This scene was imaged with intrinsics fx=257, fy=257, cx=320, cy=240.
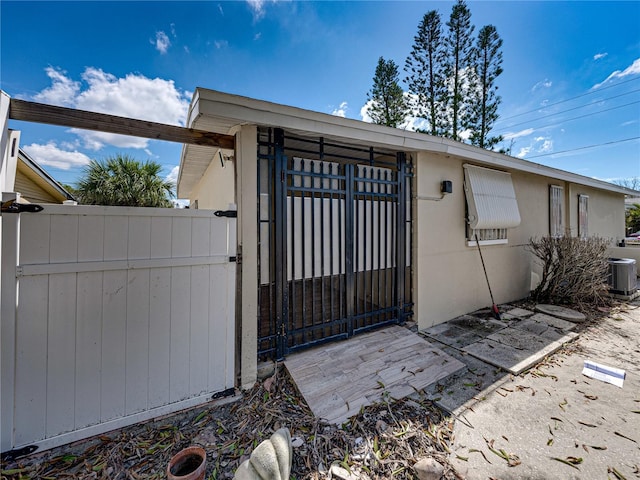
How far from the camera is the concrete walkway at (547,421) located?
1786 millimetres

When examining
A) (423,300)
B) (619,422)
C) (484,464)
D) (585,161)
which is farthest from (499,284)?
(585,161)

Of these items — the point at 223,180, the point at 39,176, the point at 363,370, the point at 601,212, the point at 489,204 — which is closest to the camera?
the point at 363,370

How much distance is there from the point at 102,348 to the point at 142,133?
184 cm

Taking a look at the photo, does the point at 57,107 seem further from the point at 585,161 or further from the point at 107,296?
the point at 585,161

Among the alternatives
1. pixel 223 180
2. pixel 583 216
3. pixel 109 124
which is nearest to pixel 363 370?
pixel 223 180

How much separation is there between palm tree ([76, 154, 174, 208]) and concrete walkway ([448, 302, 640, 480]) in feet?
38.3

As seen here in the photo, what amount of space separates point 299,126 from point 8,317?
107 inches

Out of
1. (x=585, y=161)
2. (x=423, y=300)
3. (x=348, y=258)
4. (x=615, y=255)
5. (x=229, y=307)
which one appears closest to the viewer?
(x=229, y=307)

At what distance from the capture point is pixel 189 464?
171cm

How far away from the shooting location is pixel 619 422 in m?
2.19

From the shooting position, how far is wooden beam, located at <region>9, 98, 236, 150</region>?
1974 millimetres

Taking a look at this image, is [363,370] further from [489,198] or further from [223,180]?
[489,198]

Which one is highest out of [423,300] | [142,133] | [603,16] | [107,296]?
[603,16]

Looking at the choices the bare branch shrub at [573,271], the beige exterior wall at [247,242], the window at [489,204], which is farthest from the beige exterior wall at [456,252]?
the beige exterior wall at [247,242]
